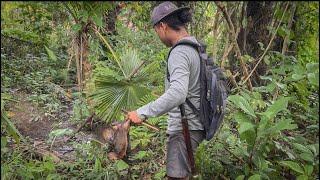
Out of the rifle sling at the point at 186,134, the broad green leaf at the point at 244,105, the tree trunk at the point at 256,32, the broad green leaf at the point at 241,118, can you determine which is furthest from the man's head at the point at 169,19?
the tree trunk at the point at 256,32

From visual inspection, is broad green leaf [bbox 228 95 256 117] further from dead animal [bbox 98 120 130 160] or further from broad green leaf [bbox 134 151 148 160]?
broad green leaf [bbox 134 151 148 160]

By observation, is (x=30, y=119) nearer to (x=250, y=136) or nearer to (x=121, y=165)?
(x=121, y=165)

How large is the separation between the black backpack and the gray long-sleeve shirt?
4 centimetres

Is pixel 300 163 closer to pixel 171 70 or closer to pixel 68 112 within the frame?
pixel 171 70

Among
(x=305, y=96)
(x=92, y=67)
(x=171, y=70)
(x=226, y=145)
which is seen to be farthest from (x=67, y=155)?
Result: (x=305, y=96)

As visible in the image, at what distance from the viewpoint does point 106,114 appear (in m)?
4.41

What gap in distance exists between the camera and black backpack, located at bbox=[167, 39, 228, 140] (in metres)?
3.58

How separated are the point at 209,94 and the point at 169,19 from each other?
2.30 ft

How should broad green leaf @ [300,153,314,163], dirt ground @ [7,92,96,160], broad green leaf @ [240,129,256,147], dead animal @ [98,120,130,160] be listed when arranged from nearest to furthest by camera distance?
broad green leaf @ [300,153,314,163] < broad green leaf @ [240,129,256,147] < dead animal @ [98,120,130,160] < dirt ground @ [7,92,96,160]

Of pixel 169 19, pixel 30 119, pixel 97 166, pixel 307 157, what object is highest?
pixel 169 19

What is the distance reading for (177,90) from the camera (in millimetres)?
3357

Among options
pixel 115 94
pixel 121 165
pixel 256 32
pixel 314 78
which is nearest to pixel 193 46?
pixel 314 78

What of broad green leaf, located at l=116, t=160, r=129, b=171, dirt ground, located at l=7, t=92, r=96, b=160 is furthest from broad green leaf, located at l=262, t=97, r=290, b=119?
dirt ground, located at l=7, t=92, r=96, b=160

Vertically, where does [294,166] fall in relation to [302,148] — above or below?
below
